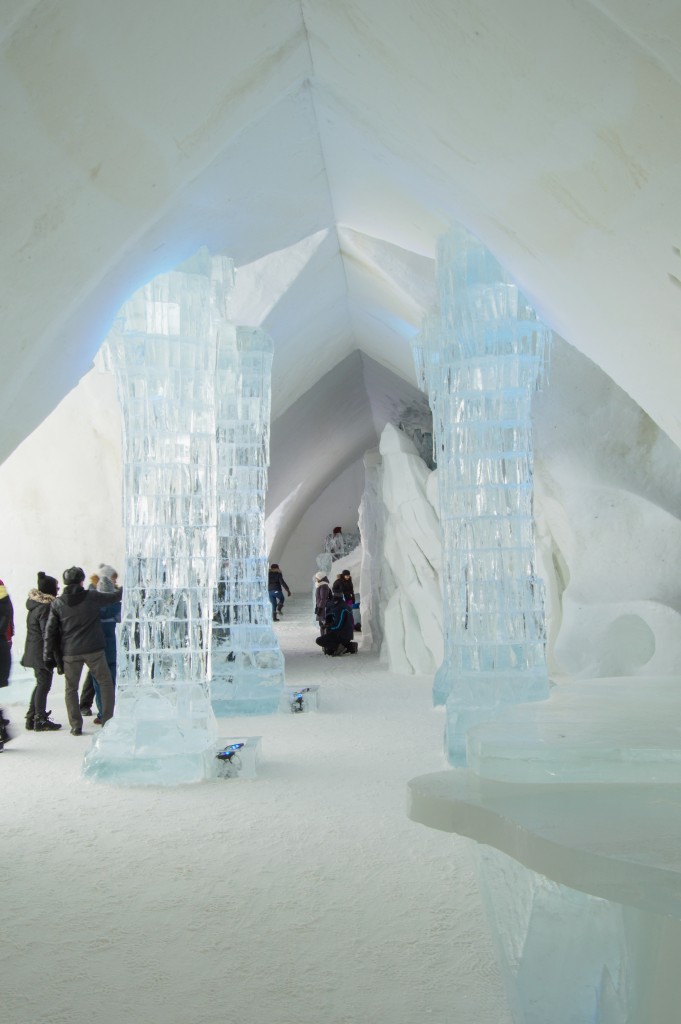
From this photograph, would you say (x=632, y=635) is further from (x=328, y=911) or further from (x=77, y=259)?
(x=77, y=259)

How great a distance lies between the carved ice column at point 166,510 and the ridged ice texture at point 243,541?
6.86ft

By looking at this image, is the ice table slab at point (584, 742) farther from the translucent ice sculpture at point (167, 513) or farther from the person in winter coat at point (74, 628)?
the person in winter coat at point (74, 628)

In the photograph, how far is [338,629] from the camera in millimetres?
12594

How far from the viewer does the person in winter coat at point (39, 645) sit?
7.40 metres

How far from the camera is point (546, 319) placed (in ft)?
20.8

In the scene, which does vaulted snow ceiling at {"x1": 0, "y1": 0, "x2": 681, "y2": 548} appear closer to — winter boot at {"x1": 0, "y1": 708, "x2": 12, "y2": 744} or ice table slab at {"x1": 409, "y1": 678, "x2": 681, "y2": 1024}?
ice table slab at {"x1": 409, "y1": 678, "x2": 681, "y2": 1024}

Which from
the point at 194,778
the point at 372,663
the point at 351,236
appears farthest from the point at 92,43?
the point at 372,663

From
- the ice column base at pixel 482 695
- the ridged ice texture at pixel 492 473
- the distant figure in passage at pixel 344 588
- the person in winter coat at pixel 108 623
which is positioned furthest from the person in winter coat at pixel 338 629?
the ice column base at pixel 482 695

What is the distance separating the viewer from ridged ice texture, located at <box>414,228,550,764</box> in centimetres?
651

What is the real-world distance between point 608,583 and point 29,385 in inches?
227

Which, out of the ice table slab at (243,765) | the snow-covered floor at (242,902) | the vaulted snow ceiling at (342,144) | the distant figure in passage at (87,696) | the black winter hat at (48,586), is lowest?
the snow-covered floor at (242,902)

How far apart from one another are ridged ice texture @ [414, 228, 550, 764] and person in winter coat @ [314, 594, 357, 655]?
594 centimetres

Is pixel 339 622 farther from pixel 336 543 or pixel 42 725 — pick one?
pixel 336 543

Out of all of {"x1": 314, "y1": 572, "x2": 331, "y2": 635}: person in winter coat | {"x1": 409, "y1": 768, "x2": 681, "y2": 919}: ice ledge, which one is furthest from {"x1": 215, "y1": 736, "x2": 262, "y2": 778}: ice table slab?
{"x1": 314, "y1": 572, "x2": 331, "y2": 635}: person in winter coat
